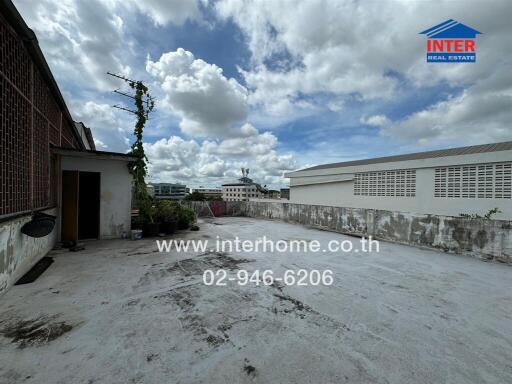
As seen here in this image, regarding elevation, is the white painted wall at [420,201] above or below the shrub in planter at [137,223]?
above

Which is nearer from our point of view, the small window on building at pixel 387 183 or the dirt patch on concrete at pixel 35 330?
the dirt patch on concrete at pixel 35 330

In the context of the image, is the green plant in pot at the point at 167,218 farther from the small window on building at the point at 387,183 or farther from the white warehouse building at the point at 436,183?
the small window on building at the point at 387,183

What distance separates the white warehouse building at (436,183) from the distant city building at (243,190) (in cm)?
5403

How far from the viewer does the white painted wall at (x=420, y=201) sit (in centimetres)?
1048

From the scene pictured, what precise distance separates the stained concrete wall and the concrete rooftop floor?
0.85 ft

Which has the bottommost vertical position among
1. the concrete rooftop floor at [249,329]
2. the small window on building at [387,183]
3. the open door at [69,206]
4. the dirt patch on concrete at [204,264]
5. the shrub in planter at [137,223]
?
the dirt patch on concrete at [204,264]

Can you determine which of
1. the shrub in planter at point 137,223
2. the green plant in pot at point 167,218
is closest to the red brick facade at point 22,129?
the shrub in planter at point 137,223

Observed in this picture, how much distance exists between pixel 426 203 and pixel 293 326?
14.2 metres

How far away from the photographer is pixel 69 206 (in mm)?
5723

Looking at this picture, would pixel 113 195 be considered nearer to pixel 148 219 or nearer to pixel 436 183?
pixel 148 219

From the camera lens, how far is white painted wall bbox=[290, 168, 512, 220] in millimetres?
10484

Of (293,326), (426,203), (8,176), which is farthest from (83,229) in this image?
(426,203)

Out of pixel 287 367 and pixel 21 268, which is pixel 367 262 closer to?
pixel 287 367

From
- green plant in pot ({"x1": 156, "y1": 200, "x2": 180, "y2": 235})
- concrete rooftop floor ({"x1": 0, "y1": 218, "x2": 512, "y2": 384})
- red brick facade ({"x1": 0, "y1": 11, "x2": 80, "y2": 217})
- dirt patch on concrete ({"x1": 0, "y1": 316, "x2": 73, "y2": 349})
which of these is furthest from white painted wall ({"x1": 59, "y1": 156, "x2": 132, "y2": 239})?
dirt patch on concrete ({"x1": 0, "y1": 316, "x2": 73, "y2": 349})
